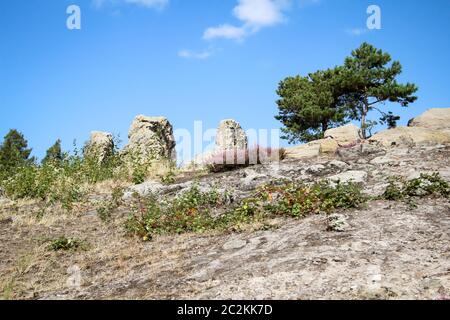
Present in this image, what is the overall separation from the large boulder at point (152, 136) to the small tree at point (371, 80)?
13.7 m

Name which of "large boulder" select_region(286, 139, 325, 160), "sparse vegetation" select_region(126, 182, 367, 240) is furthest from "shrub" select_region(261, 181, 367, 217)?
"large boulder" select_region(286, 139, 325, 160)

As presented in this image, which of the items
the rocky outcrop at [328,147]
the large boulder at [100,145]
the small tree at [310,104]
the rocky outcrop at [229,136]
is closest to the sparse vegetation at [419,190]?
the rocky outcrop at [328,147]

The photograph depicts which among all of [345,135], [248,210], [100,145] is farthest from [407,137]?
[100,145]

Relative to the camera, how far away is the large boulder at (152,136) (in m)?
18.4

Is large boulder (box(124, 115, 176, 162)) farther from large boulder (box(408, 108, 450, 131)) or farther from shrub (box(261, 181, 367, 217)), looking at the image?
large boulder (box(408, 108, 450, 131))

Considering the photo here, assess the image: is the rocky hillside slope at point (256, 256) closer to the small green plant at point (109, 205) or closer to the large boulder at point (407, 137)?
the small green plant at point (109, 205)

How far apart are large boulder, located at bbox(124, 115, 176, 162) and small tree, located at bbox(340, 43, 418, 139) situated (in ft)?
44.8

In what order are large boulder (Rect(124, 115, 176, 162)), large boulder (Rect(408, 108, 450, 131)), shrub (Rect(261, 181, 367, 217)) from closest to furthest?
1. shrub (Rect(261, 181, 367, 217))
2. large boulder (Rect(124, 115, 176, 162))
3. large boulder (Rect(408, 108, 450, 131))

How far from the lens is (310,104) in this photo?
28156 millimetres

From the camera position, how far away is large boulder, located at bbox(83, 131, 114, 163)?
1593cm

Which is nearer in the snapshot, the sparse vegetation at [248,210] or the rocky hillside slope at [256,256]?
the rocky hillside slope at [256,256]

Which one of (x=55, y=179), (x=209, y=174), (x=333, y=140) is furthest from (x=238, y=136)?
(x=55, y=179)

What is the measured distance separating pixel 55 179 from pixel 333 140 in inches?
420
